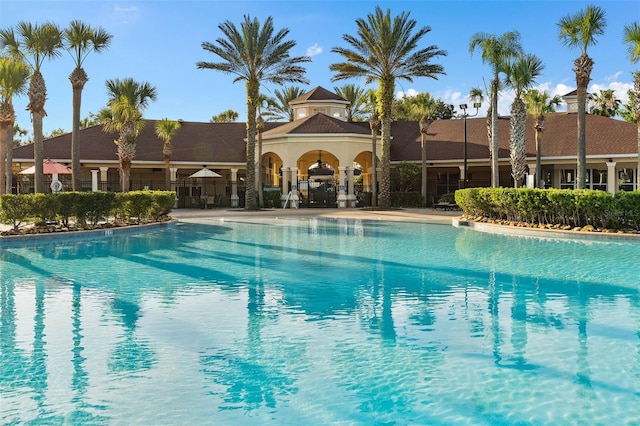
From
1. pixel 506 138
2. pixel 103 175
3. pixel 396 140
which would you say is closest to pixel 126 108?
pixel 103 175

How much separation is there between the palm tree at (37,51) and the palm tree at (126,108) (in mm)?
8709

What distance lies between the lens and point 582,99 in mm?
23859

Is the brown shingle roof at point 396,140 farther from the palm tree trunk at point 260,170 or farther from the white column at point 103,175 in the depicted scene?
the palm tree trunk at point 260,170

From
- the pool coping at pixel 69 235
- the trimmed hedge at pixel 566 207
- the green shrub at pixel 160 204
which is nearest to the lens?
the pool coping at pixel 69 235

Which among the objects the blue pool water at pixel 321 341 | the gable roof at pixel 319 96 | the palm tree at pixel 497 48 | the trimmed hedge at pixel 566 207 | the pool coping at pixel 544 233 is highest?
the gable roof at pixel 319 96

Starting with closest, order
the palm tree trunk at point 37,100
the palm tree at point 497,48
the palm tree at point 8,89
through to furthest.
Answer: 1. the palm tree trunk at point 37,100
2. the palm tree at point 8,89
3. the palm tree at point 497,48

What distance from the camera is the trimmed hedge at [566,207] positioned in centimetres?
1998

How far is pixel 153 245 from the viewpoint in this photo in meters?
19.2

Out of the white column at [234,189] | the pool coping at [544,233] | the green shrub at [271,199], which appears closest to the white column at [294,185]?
the green shrub at [271,199]

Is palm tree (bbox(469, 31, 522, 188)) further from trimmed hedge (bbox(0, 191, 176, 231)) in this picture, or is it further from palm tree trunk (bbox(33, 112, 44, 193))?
palm tree trunk (bbox(33, 112, 44, 193))

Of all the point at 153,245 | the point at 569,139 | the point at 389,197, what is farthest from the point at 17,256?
the point at 569,139

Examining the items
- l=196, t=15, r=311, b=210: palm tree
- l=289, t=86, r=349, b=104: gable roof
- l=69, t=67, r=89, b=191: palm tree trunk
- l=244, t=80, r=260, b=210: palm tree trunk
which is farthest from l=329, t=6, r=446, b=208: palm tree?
l=69, t=67, r=89, b=191: palm tree trunk

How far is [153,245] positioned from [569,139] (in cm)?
3050

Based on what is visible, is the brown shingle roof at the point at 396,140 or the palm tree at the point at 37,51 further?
the brown shingle roof at the point at 396,140
